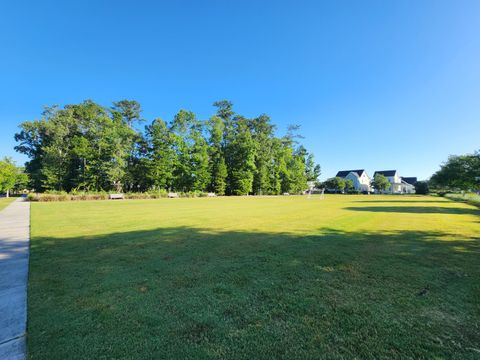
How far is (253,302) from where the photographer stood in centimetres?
288

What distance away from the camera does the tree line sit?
35.4m

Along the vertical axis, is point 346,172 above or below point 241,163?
above

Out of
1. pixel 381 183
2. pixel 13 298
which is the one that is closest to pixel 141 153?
pixel 13 298

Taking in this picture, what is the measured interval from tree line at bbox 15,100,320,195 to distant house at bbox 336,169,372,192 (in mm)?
41692

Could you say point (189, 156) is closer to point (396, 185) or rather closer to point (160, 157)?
point (160, 157)

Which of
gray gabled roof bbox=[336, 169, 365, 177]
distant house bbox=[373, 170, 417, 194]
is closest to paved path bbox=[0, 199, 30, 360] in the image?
distant house bbox=[373, 170, 417, 194]

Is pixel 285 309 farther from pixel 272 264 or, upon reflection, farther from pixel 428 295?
pixel 428 295

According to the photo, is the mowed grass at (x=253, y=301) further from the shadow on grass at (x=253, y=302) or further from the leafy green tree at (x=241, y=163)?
the leafy green tree at (x=241, y=163)

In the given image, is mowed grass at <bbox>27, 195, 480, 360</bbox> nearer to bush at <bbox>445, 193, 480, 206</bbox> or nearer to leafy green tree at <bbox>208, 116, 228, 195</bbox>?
bush at <bbox>445, 193, 480, 206</bbox>

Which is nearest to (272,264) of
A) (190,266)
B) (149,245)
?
(190,266)

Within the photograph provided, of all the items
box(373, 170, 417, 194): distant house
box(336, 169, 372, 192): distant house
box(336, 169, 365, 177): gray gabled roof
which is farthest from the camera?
box(336, 169, 365, 177): gray gabled roof

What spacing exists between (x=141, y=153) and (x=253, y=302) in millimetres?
44214

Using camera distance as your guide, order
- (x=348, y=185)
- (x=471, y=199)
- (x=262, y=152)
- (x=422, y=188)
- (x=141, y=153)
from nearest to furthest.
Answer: (x=471, y=199), (x=141, y=153), (x=262, y=152), (x=422, y=188), (x=348, y=185)

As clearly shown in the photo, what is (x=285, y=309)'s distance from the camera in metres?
2.70
